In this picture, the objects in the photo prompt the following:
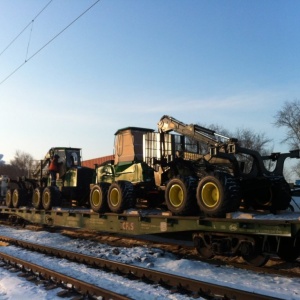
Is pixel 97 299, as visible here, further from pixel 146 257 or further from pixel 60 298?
pixel 146 257

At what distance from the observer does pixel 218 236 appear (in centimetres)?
850

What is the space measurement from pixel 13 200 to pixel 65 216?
5.88m

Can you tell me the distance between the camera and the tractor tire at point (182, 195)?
8.64 m

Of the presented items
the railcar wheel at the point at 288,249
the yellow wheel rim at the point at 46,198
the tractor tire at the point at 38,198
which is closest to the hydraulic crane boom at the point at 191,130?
the railcar wheel at the point at 288,249

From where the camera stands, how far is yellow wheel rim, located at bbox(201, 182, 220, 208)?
26.3 ft

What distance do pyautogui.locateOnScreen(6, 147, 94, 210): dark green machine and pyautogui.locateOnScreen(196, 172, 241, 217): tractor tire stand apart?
298 inches

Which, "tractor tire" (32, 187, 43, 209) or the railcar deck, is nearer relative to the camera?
the railcar deck

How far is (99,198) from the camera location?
11.4 metres

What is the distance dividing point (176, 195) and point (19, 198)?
10784 millimetres

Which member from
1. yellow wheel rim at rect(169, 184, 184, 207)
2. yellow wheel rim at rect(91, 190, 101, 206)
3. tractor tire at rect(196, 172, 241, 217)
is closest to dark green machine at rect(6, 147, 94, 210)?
yellow wheel rim at rect(91, 190, 101, 206)

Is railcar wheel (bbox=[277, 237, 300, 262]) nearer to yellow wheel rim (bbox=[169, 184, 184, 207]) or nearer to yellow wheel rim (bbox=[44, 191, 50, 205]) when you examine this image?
yellow wheel rim (bbox=[169, 184, 184, 207])

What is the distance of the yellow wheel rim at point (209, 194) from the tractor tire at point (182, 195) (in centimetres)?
49

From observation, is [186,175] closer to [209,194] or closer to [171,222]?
[171,222]

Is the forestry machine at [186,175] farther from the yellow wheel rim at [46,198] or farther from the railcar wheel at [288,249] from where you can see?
the yellow wheel rim at [46,198]
